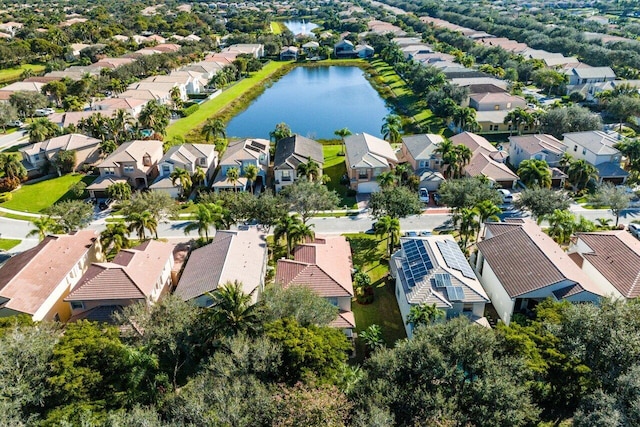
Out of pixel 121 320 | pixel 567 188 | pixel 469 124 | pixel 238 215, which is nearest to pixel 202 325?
pixel 121 320

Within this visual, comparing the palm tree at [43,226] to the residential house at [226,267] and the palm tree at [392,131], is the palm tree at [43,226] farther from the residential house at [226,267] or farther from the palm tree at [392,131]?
the palm tree at [392,131]

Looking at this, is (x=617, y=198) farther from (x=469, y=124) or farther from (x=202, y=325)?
(x=202, y=325)

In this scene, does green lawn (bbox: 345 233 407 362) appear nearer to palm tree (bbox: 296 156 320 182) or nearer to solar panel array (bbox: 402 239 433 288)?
solar panel array (bbox: 402 239 433 288)

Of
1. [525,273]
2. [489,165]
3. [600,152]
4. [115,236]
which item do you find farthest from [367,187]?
[600,152]

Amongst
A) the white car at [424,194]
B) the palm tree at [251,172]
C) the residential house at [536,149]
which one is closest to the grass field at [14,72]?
the palm tree at [251,172]

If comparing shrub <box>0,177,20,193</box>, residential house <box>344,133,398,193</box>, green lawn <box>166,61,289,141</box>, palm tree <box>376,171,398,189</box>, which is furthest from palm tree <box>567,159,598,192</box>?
shrub <box>0,177,20,193</box>
